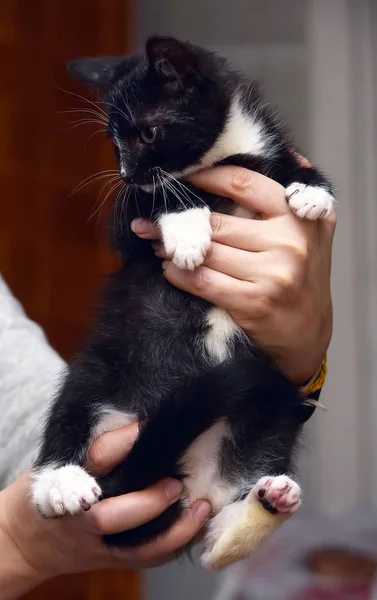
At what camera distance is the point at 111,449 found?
113 centimetres

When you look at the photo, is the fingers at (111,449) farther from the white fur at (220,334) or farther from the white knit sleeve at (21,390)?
the white knit sleeve at (21,390)

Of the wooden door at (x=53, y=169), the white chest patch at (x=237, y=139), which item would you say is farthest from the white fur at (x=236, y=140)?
the wooden door at (x=53, y=169)

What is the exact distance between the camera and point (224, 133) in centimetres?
127

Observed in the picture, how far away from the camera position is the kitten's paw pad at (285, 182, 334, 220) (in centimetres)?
119

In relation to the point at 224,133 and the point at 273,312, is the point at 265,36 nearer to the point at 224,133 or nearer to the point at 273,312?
the point at 224,133

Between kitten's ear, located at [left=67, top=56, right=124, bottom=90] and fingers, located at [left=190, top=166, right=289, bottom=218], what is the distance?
246 mm

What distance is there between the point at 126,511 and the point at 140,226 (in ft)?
1.44

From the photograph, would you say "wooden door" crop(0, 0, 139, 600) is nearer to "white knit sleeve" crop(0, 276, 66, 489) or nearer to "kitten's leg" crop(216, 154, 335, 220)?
"white knit sleeve" crop(0, 276, 66, 489)

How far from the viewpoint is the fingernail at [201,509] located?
44.8 inches

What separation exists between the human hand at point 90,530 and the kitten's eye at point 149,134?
1.46ft

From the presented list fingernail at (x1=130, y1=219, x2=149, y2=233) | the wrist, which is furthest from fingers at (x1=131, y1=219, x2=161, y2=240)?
the wrist

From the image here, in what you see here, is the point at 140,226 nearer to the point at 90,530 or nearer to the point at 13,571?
the point at 90,530

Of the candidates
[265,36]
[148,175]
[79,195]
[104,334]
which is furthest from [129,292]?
[265,36]

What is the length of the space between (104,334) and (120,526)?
311 millimetres
